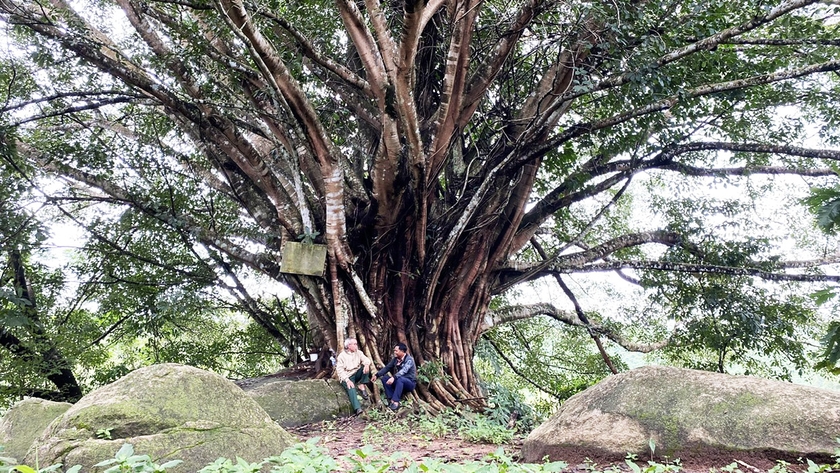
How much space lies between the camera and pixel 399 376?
5668 millimetres

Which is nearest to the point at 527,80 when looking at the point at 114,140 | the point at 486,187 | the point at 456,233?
the point at 486,187

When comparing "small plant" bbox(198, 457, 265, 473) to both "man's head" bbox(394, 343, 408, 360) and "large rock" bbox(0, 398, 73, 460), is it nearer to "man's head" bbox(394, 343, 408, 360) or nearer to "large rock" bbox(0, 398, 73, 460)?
"large rock" bbox(0, 398, 73, 460)

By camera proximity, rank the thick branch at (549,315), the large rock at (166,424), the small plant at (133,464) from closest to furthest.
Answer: the small plant at (133,464) → the large rock at (166,424) → the thick branch at (549,315)

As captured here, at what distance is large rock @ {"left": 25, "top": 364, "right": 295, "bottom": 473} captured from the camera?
2.61 metres

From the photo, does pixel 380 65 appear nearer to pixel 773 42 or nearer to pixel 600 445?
pixel 600 445

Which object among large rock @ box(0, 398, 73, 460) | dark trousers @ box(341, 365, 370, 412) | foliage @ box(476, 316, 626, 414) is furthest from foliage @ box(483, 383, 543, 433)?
large rock @ box(0, 398, 73, 460)

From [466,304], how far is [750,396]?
4.02 meters

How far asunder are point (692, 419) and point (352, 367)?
3368mm

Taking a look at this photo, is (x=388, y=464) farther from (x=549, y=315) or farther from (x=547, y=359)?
(x=547, y=359)

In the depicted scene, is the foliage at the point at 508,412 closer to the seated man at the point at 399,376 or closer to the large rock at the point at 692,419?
the seated man at the point at 399,376

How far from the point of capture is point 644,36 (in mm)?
4484

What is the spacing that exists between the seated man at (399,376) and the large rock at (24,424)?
2.79m

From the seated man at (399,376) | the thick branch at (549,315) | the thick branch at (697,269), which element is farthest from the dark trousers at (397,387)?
the thick branch at (697,269)

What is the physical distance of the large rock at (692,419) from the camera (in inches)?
115
